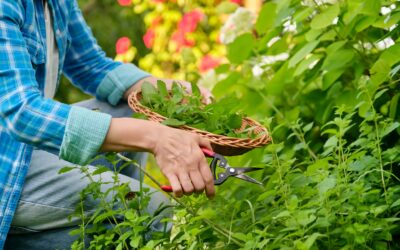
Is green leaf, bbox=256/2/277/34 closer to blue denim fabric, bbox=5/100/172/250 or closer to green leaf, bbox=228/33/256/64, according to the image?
green leaf, bbox=228/33/256/64

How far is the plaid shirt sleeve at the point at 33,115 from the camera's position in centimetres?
195

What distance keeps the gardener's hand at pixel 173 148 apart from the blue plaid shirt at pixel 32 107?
0.17 ft

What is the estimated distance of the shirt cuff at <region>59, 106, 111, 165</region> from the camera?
77.1 inches

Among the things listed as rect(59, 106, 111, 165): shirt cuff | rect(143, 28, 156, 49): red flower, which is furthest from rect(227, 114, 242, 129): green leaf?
rect(143, 28, 156, 49): red flower

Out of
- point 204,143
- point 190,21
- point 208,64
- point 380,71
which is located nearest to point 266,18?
point 380,71

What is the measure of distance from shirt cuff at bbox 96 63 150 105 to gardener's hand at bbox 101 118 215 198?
27.0 inches

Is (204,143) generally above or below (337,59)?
above

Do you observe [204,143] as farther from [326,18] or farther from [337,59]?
[337,59]

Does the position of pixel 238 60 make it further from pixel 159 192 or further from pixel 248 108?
pixel 159 192

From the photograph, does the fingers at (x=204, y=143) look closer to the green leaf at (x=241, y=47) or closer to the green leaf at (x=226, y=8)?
the green leaf at (x=241, y=47)

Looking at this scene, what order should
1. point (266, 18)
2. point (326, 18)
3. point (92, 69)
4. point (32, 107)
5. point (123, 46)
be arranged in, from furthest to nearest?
point (123, 46)
point (266, 18)
point (92, 69)
point (326, 18)
point (32, 107)

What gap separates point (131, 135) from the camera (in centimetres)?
193

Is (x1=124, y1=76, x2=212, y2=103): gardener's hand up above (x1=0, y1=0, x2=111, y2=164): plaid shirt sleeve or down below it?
below

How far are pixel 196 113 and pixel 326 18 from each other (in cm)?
50
